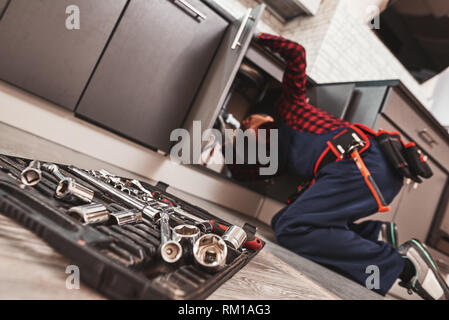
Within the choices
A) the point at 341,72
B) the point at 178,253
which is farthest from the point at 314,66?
the point at 178,253

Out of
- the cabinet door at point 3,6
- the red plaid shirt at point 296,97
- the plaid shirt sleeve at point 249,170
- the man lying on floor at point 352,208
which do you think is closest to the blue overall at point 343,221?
the man lying on floor at point 352,208

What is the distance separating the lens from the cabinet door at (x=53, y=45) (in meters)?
0.96

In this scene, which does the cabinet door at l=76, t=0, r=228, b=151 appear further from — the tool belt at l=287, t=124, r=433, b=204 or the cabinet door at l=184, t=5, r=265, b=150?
the tool belt at l=287, t=124, r=433, b=204

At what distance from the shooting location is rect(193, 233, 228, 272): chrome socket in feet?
1.12

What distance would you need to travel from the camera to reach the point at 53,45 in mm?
1017

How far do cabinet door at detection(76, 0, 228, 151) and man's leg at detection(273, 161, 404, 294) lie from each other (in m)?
0.73

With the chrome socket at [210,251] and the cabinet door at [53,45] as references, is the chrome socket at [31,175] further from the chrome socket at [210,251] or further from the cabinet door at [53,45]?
the cabinet door at [53,45]

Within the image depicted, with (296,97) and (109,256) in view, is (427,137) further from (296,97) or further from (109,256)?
(109,256)

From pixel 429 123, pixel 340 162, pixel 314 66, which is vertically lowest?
pixel 340 162

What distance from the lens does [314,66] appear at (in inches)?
92.5

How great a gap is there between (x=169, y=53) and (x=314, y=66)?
63.1 inches

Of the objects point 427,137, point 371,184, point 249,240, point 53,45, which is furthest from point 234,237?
point 427,137

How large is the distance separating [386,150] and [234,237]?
0.94 m

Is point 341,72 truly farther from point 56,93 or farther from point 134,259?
point 134,259
